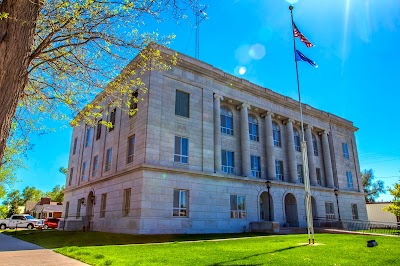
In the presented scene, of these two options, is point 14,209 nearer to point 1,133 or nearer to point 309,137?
point 309,137

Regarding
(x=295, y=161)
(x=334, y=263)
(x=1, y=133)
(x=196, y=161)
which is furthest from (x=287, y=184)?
(x=1, y=133)

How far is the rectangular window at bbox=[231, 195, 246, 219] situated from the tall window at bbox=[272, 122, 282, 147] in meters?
9.41

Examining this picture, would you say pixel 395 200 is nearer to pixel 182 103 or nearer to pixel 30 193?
pixel 182 103

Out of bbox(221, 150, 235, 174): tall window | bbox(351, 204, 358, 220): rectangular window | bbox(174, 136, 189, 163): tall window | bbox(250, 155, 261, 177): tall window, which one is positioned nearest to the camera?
bbox(174, 136, 189, 163): tall window

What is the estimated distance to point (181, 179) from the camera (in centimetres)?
2288

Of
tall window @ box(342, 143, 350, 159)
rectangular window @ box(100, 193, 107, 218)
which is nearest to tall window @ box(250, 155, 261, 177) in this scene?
rectangular window @ box(100, 193, 107, 218)

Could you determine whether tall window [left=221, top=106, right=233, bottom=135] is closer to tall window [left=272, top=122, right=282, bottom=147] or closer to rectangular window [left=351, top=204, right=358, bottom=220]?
tall window [left=272, top=122, right=282, bottom=147]

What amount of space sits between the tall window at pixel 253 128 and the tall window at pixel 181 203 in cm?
1128

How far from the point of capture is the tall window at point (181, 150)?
78.1 ft

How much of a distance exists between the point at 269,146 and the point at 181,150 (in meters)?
11.3

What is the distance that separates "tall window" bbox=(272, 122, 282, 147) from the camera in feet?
109

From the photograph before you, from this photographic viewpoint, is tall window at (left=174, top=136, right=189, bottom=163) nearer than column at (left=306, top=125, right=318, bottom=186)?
Yes

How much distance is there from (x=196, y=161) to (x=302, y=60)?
11.5 metres

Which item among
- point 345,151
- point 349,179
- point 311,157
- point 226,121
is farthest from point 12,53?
point 345,151
